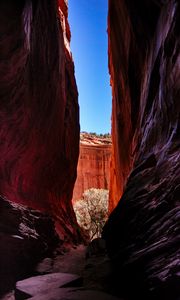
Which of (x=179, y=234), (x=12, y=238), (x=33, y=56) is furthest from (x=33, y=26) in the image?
(x=179, y=234)

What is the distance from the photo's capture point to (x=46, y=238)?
802cm

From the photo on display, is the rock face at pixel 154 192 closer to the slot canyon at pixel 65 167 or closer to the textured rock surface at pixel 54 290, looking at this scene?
the slot canyon at pixel 65 167

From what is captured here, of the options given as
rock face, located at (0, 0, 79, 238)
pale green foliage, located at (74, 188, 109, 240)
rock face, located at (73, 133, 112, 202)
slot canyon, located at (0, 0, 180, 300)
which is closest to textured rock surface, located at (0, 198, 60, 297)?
slot canyon, located at (0, 0, 180, 300)

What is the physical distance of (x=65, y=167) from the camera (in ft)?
61.0

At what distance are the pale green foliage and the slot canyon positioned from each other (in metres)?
7.99

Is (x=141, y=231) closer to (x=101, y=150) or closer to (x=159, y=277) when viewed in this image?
(x=159, y=277)

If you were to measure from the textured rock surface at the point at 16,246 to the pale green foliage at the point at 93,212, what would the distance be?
17.8 metres

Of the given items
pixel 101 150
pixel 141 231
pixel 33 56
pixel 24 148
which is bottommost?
pixel 141 231

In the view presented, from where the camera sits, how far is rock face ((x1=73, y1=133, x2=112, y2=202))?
1610 inches

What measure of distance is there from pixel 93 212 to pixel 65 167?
984 cm

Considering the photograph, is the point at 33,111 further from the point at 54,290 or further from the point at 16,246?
the point at 54,290

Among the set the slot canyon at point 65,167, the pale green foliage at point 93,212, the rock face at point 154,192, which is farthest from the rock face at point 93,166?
the rock face at point 154,192

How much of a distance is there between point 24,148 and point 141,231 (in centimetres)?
848

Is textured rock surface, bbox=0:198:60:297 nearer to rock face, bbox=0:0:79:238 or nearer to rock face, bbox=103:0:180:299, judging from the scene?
rock face, bbox=103:0:180:299
